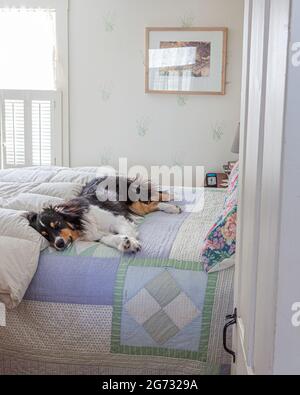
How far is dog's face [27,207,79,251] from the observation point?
217 centimetres

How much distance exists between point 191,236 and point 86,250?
1.53ft

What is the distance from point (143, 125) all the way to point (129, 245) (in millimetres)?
2703

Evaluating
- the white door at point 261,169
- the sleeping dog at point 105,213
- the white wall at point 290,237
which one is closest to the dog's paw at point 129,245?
the sleeping dog at point 105,213

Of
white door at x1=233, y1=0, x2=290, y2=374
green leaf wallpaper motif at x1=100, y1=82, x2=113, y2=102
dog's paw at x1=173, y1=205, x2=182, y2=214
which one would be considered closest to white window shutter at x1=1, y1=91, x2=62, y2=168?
green leaf wallpaper motif at x1=100, y1=82, x2=113, y2=102

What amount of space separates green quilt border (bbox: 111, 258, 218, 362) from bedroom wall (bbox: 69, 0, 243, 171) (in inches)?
106

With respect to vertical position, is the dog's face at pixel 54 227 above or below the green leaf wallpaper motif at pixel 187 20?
below

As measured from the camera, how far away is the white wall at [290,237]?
612 mm

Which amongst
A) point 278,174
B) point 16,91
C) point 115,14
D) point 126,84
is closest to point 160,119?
point 126,84

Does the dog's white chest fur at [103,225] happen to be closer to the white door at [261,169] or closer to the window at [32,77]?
the white door at [261,169]

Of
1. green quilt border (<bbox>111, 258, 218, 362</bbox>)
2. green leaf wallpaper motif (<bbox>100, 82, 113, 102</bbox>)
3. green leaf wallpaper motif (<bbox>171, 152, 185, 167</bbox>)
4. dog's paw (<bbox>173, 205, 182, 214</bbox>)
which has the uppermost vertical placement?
green leaf wallpaper motif (<bbox>100, 82, 113, 102</bbox>)

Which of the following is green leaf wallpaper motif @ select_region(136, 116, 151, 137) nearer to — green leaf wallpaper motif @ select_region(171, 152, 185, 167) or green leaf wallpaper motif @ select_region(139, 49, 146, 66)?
green leaf wallpaper motif @ select_region(171, 152, 185, 167)

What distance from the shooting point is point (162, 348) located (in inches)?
77.5

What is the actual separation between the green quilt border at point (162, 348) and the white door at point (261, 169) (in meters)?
0.76

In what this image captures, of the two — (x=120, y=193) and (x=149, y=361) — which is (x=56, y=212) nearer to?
(x=120, y=193)
